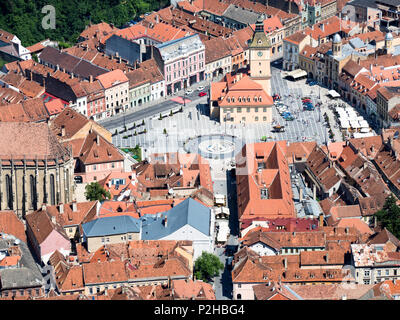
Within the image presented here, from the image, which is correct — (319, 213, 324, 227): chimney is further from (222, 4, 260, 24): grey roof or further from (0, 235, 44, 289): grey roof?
(222, 4, 260, 24): grey roof

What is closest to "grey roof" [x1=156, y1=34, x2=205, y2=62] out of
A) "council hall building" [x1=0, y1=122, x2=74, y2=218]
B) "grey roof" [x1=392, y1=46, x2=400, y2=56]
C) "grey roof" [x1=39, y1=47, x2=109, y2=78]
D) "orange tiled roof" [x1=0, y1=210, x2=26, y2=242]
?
"grey roof" [x1=39, y1=47, x2=109, y2=78]

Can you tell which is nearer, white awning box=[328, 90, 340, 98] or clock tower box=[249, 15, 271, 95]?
clock tower box=[249, 15, 271, 95]

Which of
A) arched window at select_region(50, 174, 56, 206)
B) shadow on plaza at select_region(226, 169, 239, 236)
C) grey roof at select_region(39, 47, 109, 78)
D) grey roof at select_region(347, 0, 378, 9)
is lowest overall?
shadow on plaza at select_region(226, 169, 239, 236)
